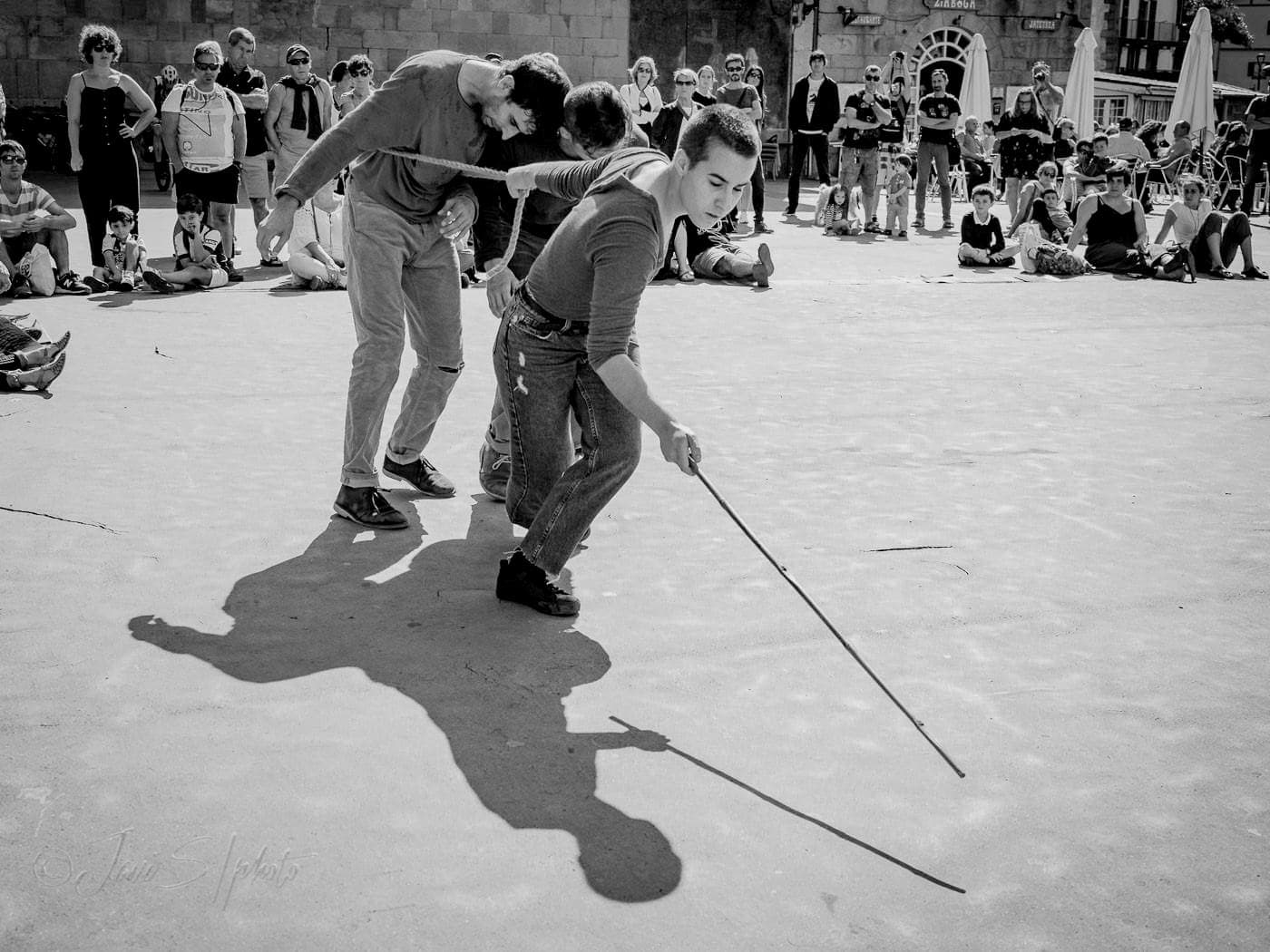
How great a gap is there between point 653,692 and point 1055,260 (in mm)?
9890

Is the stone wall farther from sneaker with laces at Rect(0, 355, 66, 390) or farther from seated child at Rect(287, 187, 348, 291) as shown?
sneaker with laces at Rect(0, 355, 66, 390)

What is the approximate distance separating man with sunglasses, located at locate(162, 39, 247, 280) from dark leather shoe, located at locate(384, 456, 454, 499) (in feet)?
20.0

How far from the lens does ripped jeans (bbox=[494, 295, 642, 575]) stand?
12.2 feet

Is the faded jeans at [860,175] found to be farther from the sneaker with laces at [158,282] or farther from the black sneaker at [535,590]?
the black sneaker at [535,590]

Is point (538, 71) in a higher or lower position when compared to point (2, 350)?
higher

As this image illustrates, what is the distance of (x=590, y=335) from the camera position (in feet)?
10.9

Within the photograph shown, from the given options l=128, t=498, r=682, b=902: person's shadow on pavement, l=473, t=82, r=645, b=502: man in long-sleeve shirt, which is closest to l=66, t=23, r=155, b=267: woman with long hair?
l=473, t=82, r=645, b=502: man in long-sleeve shirt

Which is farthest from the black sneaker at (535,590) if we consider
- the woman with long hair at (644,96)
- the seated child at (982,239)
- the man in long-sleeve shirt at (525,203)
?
the woman with long hair at (644,96)

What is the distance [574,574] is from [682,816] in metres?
1.52

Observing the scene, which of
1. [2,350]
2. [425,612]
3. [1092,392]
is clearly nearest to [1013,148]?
[1092,392]

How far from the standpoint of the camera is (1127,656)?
144 inches

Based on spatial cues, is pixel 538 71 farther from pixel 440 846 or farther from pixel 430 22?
pixel 430 22

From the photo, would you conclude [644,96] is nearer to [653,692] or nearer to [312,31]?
[312,31]

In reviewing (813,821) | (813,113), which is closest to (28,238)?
(813,821)
